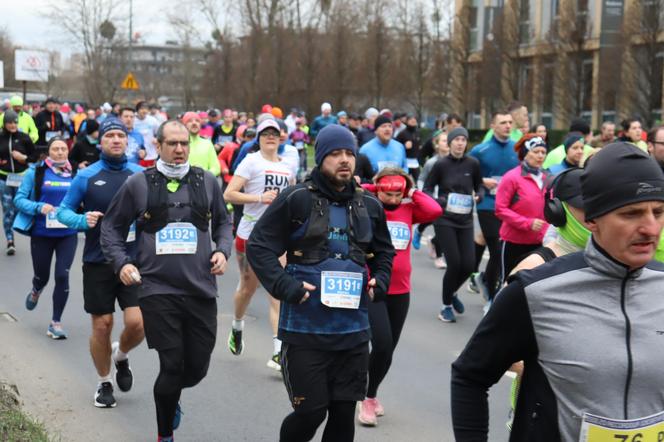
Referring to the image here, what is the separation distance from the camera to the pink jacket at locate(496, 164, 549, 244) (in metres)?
8.25

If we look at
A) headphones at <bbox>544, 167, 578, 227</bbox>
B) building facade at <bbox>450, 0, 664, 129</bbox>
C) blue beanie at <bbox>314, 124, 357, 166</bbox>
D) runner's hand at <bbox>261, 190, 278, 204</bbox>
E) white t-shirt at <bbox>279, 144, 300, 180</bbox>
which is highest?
building facade at <bbox>450, 0, 664, 129</bbox>

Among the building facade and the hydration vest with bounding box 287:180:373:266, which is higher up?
the building facade

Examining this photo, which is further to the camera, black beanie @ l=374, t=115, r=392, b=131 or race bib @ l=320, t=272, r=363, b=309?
black beanie @ l=374, t=115, r=392, b=131

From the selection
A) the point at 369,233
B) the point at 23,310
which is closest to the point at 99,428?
the point at 369,233

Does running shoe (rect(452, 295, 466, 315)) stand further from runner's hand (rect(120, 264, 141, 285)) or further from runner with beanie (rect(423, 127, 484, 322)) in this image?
runner's hand (rect(120, 264, 141, 285))

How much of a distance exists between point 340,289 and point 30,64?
59843mm

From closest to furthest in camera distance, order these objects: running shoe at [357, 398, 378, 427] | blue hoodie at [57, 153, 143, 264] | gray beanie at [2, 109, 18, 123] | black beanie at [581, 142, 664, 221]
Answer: black beanie at [581, 142, 664, 221] < running shoe at [357, 398, 378, 427] < blue hoodie at [57, 153, 143, 264] < gray beanie at [2, 109, 18, 123]

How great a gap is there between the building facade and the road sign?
94.7 ft

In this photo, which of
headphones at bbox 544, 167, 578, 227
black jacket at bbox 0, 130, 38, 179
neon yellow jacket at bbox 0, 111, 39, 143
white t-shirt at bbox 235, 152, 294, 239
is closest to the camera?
headphones at bbox 544, 167, 578, 227

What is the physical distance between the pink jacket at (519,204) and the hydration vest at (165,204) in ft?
A: 10.9

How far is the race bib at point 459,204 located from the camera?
30.3ft

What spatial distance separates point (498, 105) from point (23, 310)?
3303cm

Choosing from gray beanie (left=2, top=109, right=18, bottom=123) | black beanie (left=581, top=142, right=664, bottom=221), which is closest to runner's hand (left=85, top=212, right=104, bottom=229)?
black beanie (left=581, top=142, right=664, bottom=221)

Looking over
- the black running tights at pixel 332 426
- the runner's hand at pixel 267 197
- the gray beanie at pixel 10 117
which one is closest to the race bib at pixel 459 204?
the runner's hand at pixel 267 197
